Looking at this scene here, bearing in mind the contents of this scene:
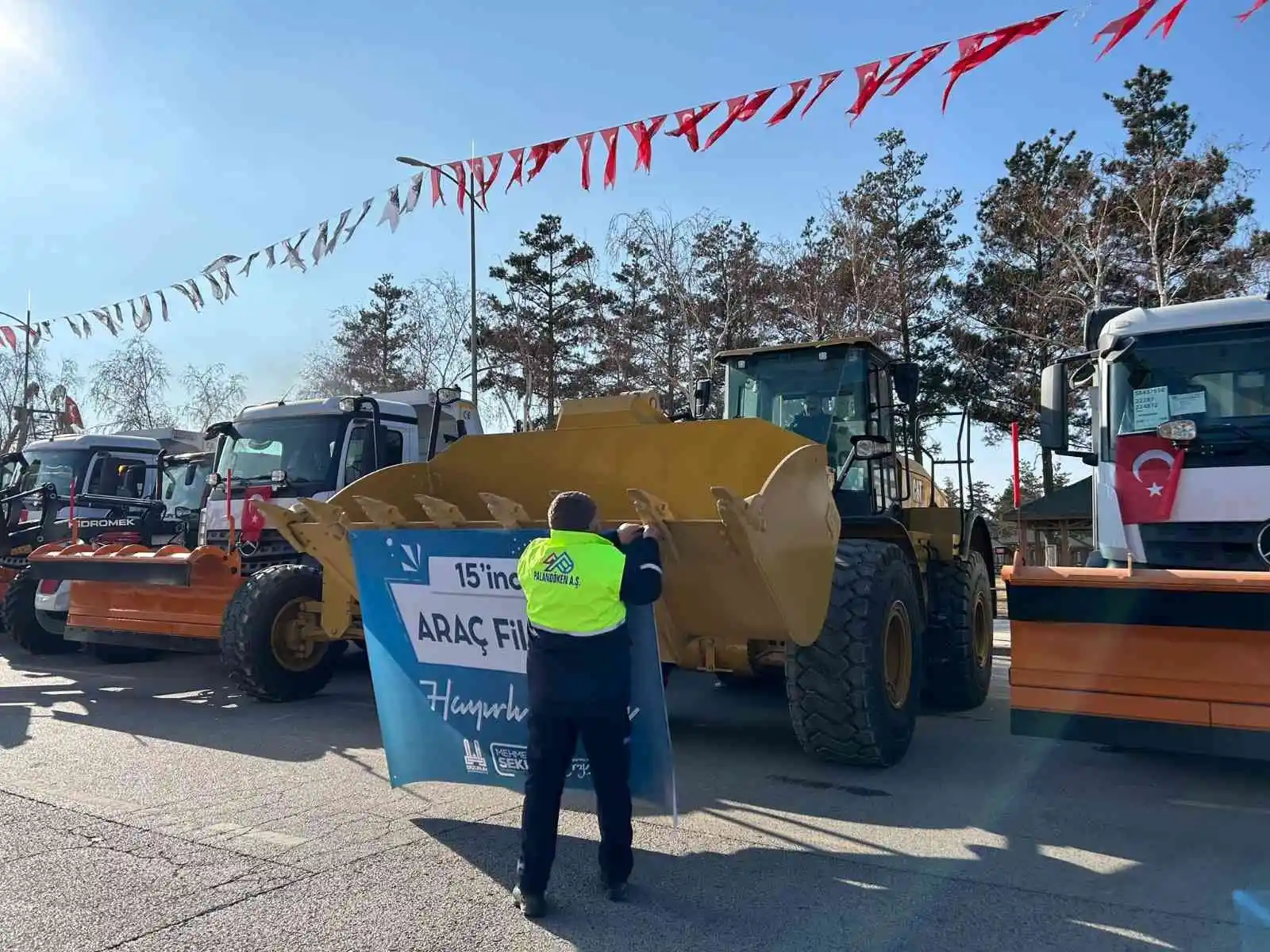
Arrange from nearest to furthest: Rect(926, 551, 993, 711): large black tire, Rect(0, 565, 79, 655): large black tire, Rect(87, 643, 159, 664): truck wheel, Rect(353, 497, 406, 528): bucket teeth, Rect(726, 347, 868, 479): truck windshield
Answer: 1. Rect(353, 497, 406, 528): bucket teeth
2. Rect(726, 347, 868, 479): truck windshield
3. Rect(926, 551, 993, 711): large black tire
4. Rect(87, 643, 159, 664): truck wheel
5. Rect(0, 565, 79, 655): large black tire

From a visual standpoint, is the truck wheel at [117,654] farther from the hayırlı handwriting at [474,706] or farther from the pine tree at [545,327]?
the pine tree at [545,327]

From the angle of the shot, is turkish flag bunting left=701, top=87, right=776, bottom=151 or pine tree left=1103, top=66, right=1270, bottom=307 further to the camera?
pine tree left=1103, top=66, right=1270, bottom=307

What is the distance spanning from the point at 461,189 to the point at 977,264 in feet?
67.0

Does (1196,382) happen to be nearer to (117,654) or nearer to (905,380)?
(905,380)

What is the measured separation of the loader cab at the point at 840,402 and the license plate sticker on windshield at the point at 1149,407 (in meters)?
1.58

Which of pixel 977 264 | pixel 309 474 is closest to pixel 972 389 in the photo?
pixel 977 264

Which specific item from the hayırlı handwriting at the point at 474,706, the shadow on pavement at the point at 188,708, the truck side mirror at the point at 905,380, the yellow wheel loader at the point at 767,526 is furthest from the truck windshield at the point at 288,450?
the truck side mirror at the point at 905,380

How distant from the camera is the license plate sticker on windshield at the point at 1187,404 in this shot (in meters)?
6.16

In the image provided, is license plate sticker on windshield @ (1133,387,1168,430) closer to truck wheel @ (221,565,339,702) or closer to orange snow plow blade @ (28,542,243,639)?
truck wheel @ (221,565,339,702)

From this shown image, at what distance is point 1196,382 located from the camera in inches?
246

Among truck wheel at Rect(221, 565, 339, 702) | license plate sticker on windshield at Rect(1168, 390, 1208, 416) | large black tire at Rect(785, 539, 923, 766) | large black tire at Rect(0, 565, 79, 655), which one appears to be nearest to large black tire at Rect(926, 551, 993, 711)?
large black tire at Rect(785, 539, 923, 766)

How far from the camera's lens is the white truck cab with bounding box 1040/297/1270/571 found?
228 inches

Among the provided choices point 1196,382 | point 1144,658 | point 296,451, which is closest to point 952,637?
point 1196,382

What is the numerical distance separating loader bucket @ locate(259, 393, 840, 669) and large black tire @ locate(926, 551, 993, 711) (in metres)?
2.77
